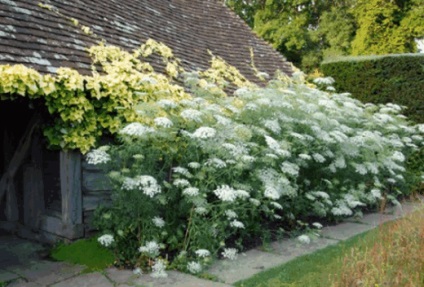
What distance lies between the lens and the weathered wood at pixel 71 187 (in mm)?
5898

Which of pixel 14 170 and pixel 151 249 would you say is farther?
pixel 14 170

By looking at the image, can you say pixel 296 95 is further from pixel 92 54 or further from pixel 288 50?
pixel 288 50

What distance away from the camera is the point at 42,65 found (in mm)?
5543

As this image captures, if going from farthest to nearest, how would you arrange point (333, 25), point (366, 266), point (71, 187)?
point (333, 25), point (71, 187), point (366, 266)

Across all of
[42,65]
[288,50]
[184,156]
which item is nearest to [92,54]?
[42,65]

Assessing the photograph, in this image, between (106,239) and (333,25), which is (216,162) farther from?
(333,25)

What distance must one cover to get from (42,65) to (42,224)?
2.22 meters

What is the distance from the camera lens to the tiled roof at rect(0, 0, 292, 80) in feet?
18.9

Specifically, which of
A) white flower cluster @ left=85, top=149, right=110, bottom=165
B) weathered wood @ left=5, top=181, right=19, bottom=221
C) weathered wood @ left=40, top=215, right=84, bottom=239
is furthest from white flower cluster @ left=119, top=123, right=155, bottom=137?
weathered wood @ left=5, top=181, right=19, bottom=221

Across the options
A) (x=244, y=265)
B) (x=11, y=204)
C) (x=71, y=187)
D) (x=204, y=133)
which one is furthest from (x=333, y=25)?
(x=244, y=265)

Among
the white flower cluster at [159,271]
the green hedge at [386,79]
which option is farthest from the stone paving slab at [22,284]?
the green hedge at [386,79]

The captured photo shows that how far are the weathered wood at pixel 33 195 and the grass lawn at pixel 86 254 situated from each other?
3.17 ft

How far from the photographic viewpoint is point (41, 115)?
6160mm

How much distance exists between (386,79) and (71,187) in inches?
300
